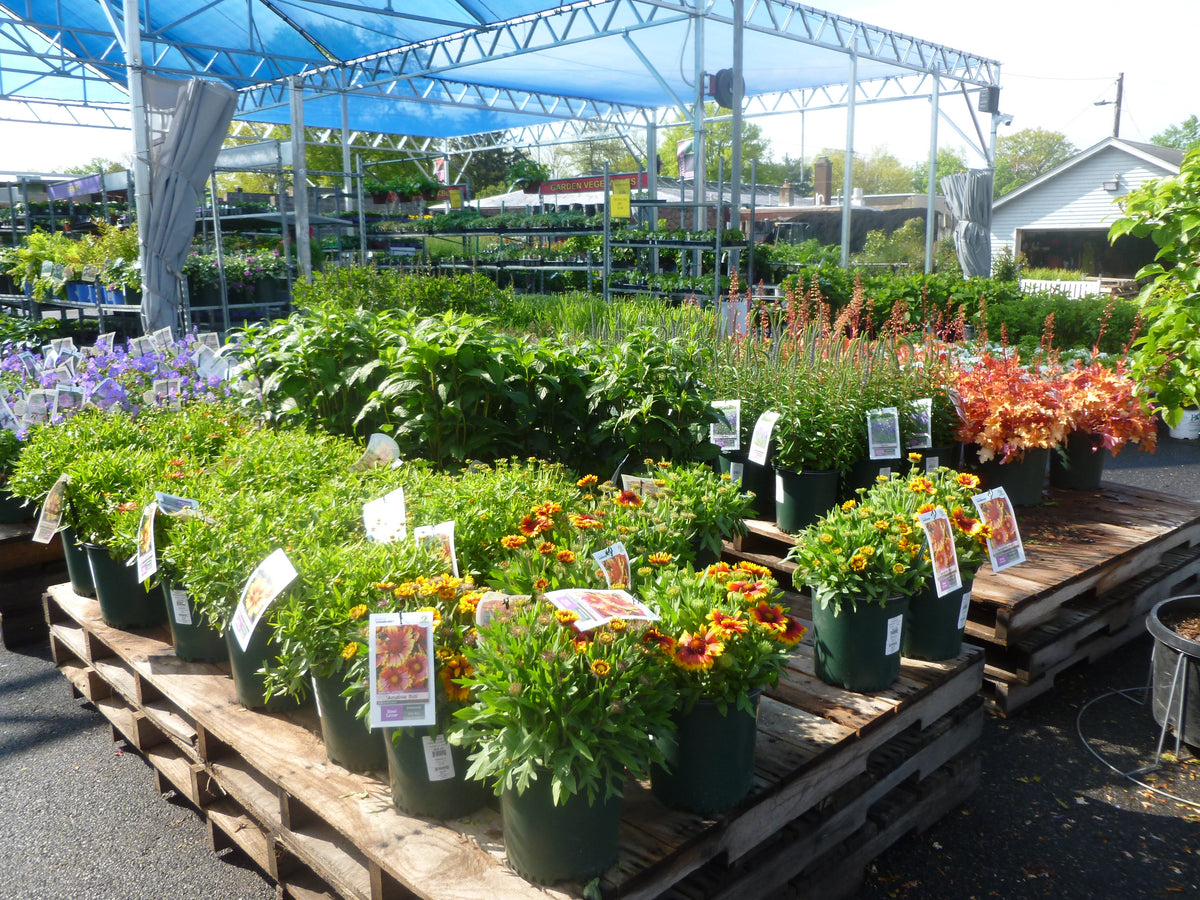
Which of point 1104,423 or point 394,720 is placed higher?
point 1104,423

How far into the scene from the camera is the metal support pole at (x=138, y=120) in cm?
696

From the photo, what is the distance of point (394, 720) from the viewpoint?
65.8 inches

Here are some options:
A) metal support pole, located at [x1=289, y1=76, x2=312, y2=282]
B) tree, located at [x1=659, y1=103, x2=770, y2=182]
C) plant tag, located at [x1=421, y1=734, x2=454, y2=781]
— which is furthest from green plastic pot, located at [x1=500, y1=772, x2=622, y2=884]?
tree, located at [x1=659, y1=103, x2=770, y2=182]

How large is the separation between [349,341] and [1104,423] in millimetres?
3342

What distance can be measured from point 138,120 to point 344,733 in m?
6.73

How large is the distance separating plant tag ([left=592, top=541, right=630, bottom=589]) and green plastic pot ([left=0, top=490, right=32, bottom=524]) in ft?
10.0

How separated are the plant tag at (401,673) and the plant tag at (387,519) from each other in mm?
454

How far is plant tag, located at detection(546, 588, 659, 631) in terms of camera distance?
1.63m

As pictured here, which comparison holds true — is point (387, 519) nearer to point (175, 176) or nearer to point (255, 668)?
point (255, 668)

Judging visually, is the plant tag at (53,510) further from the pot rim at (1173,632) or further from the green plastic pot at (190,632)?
the pot rim at (1173,632)

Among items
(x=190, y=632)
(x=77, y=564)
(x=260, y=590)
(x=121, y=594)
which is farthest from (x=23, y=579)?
(x=260, y=590)

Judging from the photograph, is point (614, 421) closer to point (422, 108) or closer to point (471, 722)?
point (471, 722)

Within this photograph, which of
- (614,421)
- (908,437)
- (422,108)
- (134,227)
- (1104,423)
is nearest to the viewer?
(614,421)

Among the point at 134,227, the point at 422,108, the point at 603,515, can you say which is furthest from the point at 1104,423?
the point at 422,108
